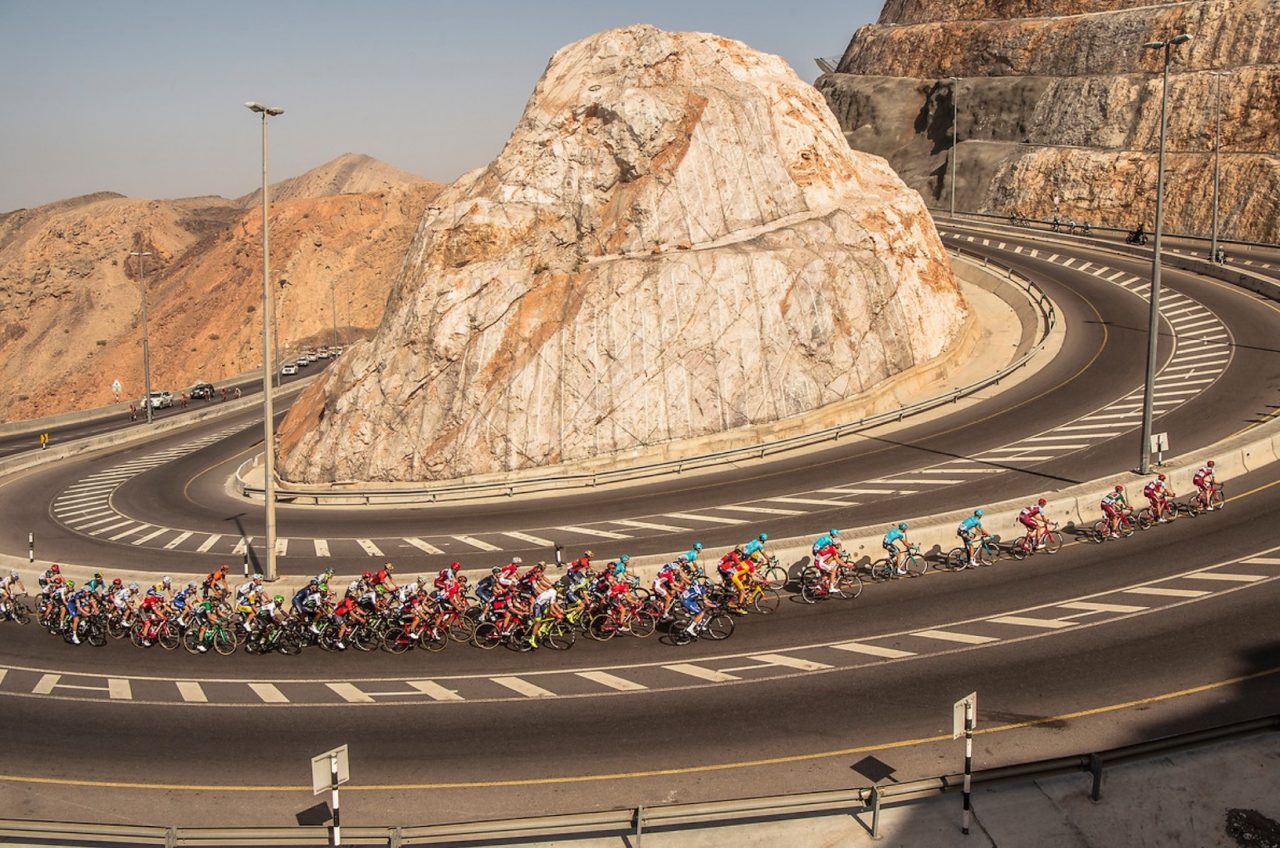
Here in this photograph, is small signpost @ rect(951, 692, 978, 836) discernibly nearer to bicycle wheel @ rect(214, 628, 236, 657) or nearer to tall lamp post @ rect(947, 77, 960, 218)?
bicycle wheel @ rect(214, 628, 236, 657)

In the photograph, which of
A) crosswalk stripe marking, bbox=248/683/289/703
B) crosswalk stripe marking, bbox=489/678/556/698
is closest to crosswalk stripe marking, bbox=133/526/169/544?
crosswalk stripe marking, bbox=248/683/289/703

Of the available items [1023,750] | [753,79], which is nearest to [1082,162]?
[753,79]

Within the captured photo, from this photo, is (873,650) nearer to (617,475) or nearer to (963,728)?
(963,728)

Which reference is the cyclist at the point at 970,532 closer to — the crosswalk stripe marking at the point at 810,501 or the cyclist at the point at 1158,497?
the cyclist at the point at 1158,497

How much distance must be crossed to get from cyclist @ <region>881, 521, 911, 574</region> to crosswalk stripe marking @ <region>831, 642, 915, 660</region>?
454 centimetres

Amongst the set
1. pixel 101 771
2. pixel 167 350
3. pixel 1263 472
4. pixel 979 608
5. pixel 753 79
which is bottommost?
pixel 101 771

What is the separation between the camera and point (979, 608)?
72.6 feet

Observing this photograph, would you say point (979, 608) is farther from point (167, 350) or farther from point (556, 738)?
point (167, 350)

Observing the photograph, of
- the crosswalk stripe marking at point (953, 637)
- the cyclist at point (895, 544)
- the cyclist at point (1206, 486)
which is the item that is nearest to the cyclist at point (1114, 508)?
the cyclist at point (1206, 486)

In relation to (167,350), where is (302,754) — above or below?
below

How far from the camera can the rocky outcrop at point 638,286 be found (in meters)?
41.5

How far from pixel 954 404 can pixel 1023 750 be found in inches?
1109

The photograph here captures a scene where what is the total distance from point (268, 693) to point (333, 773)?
7.68 m

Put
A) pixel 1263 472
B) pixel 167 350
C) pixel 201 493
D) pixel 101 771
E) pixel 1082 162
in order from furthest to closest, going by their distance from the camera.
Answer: pixel 167 350
pixel 1082 162
pixel 201 493
pixel 1263 472
pixel 101 771
